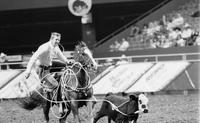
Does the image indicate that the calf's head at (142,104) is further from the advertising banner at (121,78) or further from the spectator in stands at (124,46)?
the spectator in stands at (124,46)

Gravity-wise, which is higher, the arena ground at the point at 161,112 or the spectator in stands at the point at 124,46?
the spectator in stands at the point at 124,46

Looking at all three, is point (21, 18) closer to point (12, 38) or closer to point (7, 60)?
point (12, 38)

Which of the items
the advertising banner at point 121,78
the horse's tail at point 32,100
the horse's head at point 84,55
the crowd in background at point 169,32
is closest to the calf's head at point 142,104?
the horse's head at point 84,55

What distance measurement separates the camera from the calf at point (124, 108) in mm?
11992

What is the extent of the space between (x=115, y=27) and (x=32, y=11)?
482cm

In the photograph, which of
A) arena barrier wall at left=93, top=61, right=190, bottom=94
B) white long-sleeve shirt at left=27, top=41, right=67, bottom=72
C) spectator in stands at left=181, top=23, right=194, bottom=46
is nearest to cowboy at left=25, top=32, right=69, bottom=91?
white long-sleeve shirt at left=27, top=41, right=67, bottom=72

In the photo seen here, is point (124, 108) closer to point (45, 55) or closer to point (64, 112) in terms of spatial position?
point (64, 112)

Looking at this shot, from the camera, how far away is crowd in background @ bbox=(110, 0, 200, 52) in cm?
2717

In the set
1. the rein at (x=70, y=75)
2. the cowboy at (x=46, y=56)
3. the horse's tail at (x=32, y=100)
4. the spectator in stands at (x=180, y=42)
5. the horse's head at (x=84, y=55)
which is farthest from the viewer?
the spectator in stands at (x=180, y=42)

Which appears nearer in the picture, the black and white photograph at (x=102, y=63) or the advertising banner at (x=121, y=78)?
the black and white photograph at (x=102, y=63)

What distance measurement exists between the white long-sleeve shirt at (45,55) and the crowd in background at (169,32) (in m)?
13.2

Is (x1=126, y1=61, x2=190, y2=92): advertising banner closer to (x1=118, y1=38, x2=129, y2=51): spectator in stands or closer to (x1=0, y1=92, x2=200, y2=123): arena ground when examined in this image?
(x1=0, y1=92, x2=200, y2=123): arena ground

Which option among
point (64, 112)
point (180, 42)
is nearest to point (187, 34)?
point (180, 42)

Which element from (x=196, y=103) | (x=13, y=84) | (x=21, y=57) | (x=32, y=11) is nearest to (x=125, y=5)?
(x=32, y=11)
